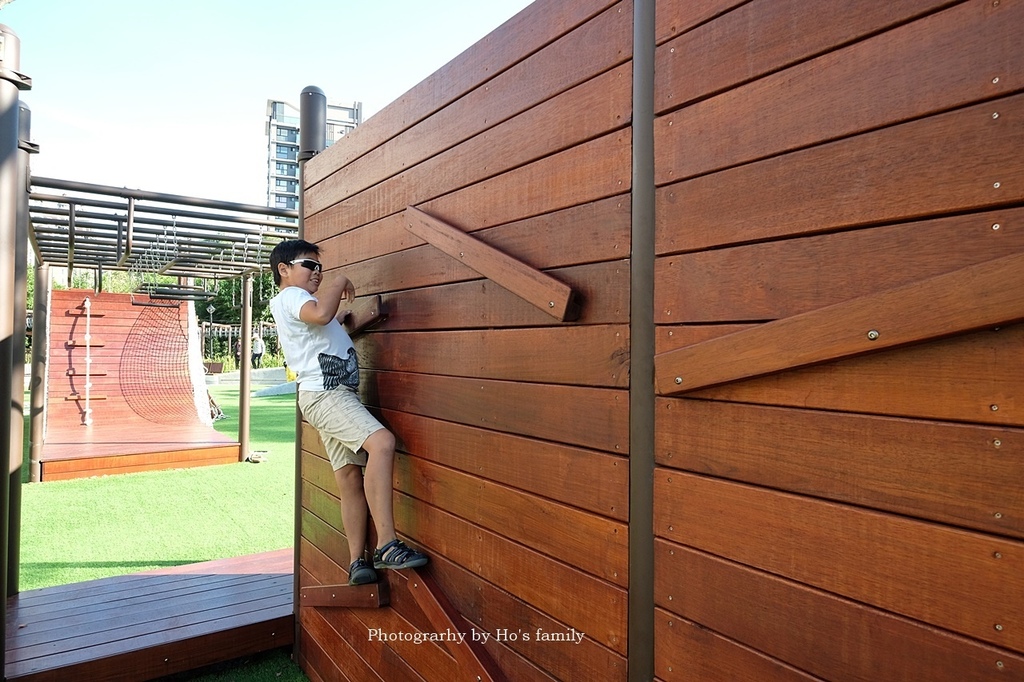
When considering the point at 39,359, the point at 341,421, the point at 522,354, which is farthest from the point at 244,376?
the point at 522,354

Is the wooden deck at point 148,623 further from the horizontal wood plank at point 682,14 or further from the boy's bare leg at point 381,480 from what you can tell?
the horizontal wood plank at point 682,14

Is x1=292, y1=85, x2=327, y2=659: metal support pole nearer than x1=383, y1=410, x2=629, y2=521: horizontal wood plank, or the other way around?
A: x1=383, y1=410, x2=629, y2=521: horizontal wood plank

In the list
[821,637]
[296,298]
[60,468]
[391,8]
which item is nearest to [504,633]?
[821,637]

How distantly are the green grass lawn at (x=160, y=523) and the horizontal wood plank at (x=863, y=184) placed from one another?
9.96ft

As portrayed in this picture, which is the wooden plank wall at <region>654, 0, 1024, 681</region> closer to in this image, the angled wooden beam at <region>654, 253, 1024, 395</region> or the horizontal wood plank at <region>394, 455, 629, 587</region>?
the angled wooden beam at <region>654, 253, 1024, 395</region>

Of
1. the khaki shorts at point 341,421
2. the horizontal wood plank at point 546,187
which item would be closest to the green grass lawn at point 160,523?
the khaki shorts at point 341,421

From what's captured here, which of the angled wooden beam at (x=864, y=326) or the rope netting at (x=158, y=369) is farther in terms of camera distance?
the rope netting at (x=158, y=369)

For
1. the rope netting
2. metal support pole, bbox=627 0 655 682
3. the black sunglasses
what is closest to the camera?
metal support pole, bbox=627 0 655 682

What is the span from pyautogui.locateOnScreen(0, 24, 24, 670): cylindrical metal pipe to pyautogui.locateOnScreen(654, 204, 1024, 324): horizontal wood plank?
108 inches

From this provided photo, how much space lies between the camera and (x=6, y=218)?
2711 millimetres

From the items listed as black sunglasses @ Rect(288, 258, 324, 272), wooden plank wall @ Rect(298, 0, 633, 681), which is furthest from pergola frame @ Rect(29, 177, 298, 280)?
wooden plank wall @ Rect(298, 0, 633, 681)

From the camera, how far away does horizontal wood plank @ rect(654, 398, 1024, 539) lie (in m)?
0.91

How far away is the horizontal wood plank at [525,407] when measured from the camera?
5.07 ft

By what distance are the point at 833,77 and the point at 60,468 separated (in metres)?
7.61
